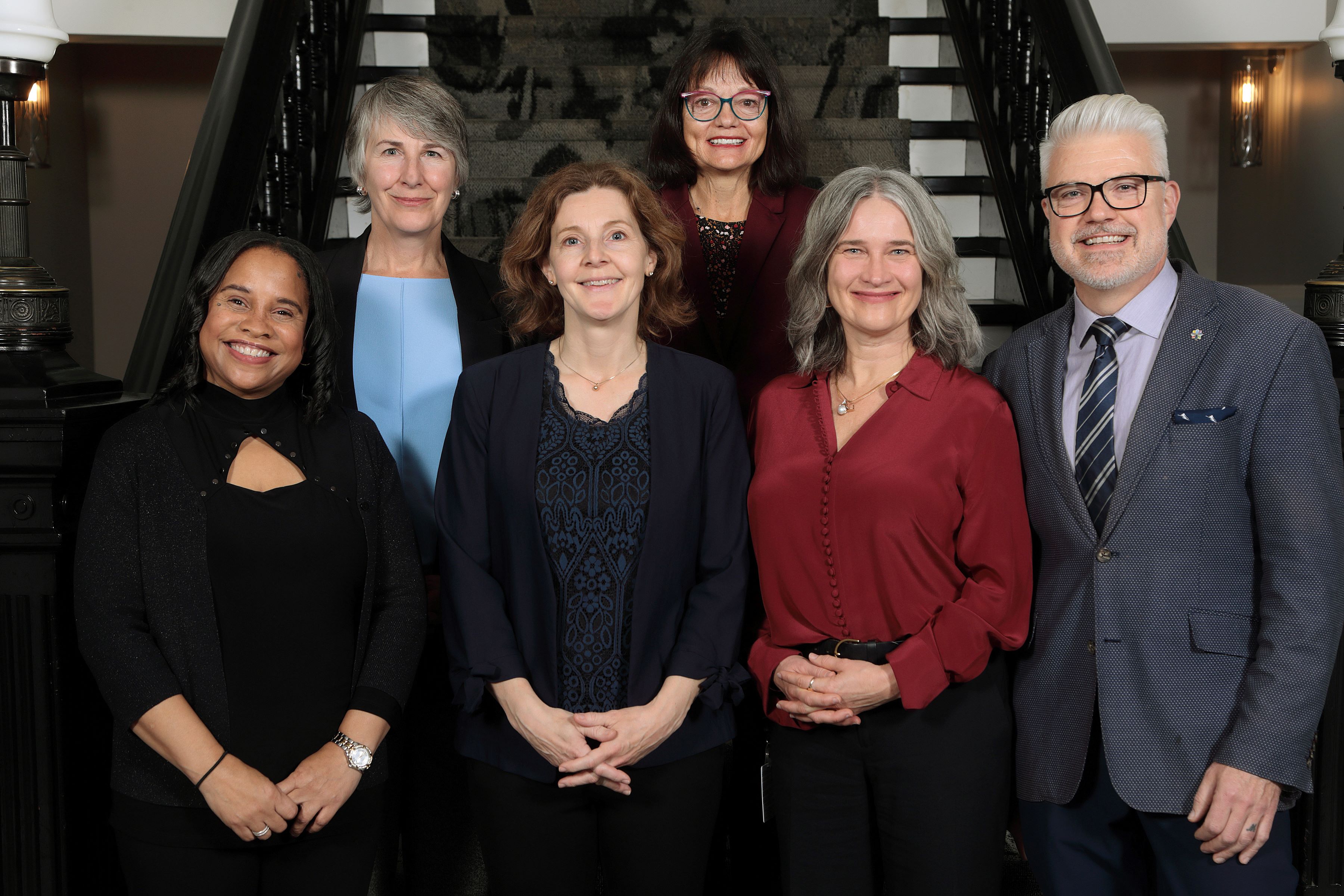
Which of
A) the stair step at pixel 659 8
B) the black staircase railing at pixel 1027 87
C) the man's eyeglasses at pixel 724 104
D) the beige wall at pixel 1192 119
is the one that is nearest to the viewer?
the man's eyeglasses at pixel 724 104

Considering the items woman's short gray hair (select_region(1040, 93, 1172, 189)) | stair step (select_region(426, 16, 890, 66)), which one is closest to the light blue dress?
woman's short gray hair (select_region(1040, 93, 1172, 189))

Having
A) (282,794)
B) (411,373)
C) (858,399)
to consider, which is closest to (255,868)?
(282,794)

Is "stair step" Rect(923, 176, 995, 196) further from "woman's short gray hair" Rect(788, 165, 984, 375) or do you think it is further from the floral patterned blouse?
"woman's short gray hair" Rect(788, 165, 984, 375)

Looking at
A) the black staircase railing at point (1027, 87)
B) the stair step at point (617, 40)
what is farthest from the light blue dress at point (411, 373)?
the stair step at point (617, 40)

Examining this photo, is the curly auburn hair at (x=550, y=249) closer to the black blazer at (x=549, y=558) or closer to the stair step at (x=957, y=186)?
the black blazer at (x=549, y=558)

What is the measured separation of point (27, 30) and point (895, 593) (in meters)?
1.85

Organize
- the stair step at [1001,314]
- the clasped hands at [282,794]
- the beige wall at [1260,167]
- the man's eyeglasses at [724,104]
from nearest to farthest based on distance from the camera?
the clasped hands at [282,794]
the man's eyeglasses at [724,104]
the stair step at [1001,314]
the beige wall at [1260,167]

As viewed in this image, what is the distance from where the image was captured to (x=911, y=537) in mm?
1844

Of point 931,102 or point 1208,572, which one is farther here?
point 931,102

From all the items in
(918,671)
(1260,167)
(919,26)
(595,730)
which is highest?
(919,26)

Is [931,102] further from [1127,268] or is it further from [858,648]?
[858,648]

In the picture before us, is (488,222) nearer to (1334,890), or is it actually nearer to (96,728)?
(96,728)

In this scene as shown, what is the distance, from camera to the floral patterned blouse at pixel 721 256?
103 inches

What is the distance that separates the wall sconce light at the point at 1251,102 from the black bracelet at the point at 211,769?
680 centimetres
